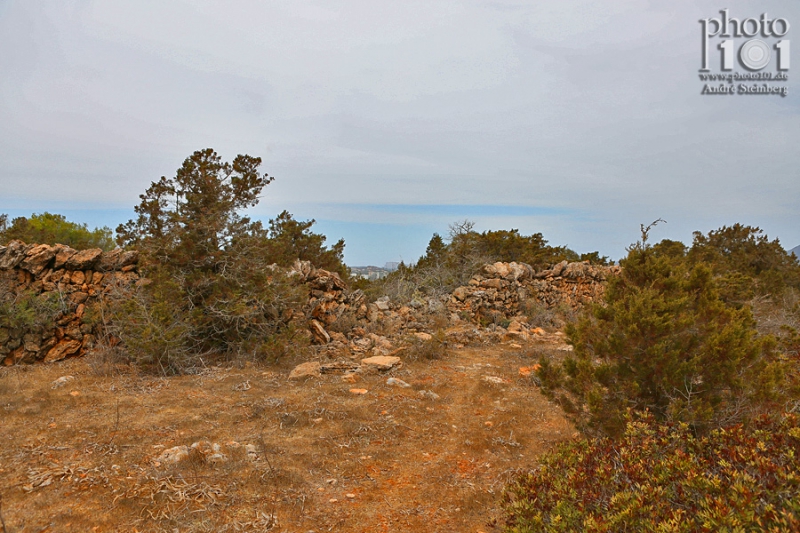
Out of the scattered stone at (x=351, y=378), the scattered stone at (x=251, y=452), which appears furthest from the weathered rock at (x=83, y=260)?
the scattered stone at (x=251, y=452)

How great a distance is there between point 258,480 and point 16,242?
→ 24.8 ft

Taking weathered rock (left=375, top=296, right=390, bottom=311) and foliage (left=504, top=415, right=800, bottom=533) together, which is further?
weathered rock (left=375, top=296, right=390, bottom=311)

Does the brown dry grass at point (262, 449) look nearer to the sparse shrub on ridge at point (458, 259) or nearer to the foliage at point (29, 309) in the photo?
the foliage at point (29, 309)

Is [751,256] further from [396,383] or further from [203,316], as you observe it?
[203,316]

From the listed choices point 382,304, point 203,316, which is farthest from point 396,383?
point 382,304

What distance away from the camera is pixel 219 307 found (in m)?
7.40

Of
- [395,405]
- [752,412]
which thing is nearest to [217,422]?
[395,405]

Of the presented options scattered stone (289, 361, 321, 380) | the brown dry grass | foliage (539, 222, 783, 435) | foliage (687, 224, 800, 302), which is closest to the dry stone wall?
the brown dry grass

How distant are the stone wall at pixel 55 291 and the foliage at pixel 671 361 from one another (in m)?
7.55

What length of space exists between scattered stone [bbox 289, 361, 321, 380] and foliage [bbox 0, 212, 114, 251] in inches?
303

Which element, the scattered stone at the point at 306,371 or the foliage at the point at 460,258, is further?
the foliage at the point at 460,258

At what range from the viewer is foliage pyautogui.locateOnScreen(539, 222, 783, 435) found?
3230mm

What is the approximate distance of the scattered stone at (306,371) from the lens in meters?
6.48

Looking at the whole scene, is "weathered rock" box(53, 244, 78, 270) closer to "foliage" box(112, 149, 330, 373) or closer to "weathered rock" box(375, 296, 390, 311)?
"foliage" box(112, 149, 330, 373)
